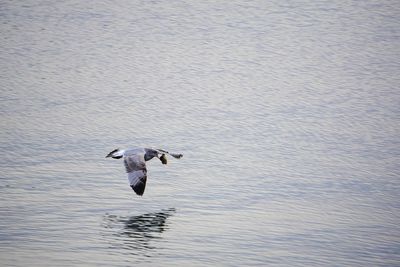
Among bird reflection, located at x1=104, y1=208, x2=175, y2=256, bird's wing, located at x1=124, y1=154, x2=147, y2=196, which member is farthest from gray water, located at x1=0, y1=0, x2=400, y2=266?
bird's wing, located at x1=124, y1=154, x2=147, y2=196

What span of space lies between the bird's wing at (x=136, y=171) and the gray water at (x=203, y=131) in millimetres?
448

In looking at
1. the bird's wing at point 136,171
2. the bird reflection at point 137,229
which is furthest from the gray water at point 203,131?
the bird's wing at point 136,171

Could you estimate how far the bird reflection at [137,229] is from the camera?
13148 mm

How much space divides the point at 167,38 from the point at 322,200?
1501 cm

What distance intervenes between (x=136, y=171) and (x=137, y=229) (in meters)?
1.36

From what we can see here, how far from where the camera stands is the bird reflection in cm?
1315

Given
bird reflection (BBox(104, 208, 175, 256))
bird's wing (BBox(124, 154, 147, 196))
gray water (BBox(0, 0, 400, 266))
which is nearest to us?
bird reflection (BBox(104, 208, 175, 256))

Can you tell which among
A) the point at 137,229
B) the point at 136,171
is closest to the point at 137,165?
the point at 136,171

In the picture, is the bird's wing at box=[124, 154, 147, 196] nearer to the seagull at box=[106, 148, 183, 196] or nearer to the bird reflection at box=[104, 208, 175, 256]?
the seagull at box=[106, 148, 183, 196]

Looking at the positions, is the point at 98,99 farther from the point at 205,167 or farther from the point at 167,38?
the point at 167,38

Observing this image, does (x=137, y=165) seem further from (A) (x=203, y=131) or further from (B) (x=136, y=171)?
(A) (x=203, y=131)

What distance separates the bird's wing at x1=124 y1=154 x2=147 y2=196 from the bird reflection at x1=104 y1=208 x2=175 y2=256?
47 centimetres

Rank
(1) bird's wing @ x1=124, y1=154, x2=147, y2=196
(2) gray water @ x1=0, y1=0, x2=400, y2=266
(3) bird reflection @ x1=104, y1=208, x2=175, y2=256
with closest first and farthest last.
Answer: (3) bird reflection @ x1=104, y1=208, x2=175, y2=256 < (2) gray water @ x1=0, y1=0, x2=400, y2=266 < (1) bird's wing @ x1=124, y1=154, x2=147, y2=196

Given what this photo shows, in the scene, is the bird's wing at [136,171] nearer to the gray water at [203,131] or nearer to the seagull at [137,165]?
the seagull at [137,165]
